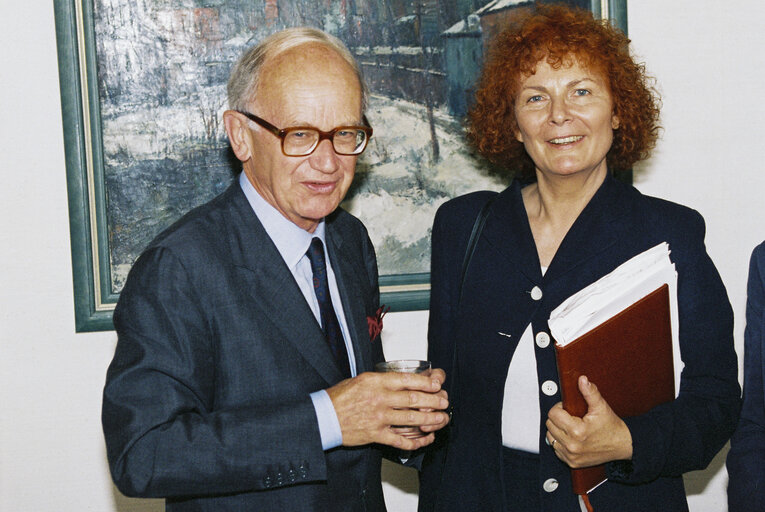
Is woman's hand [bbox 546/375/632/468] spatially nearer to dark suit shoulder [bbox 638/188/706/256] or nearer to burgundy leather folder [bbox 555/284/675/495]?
burgundy leather folder [bbox 555/284/675/495]

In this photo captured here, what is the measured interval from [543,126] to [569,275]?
1.24 ft

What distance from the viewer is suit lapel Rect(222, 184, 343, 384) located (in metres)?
1.54

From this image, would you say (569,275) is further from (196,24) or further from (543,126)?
(196,24)

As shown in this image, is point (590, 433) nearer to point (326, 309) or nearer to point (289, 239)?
point (326, 309)

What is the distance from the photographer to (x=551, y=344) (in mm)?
1763

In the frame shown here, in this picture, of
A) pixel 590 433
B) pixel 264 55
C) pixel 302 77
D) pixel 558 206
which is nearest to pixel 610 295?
pixel 590 433

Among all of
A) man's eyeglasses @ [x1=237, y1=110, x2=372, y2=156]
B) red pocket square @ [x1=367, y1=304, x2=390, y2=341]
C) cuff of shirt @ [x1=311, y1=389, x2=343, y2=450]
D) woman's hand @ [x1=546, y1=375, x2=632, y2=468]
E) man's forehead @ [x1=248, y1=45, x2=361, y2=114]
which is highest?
man's forehead @ [x1=248, y1=45, x2=361, y2=114]

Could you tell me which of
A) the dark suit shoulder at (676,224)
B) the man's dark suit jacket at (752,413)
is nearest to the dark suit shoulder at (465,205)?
the dark suit shoulder at (676,224)

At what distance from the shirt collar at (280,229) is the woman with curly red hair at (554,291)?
20.1 inches

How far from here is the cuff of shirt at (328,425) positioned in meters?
1.42

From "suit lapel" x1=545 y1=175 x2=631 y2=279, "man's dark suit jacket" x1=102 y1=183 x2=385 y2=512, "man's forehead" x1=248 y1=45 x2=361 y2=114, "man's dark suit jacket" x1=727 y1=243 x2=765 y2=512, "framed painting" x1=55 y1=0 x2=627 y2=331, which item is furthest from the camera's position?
"framed painting" x1=55 y1=0 x2=627 y2=331

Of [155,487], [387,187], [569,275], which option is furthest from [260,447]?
[387,187]

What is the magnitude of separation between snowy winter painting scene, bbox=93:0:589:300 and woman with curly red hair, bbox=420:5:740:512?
50cm

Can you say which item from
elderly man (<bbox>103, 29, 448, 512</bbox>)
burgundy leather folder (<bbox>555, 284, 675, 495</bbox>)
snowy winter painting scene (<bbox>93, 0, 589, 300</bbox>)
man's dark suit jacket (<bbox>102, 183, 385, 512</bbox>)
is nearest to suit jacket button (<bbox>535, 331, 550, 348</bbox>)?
burgundy leather folder (<bbox>555, 284, 675, 495</bbox>)
